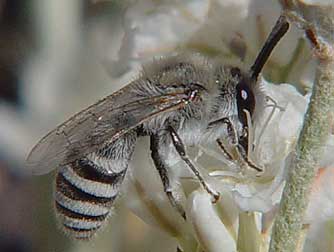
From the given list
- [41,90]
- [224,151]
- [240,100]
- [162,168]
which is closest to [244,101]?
[240,100]

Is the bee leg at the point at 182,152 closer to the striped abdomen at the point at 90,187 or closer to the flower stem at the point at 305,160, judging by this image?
the striped abdomen at the point at 90,187

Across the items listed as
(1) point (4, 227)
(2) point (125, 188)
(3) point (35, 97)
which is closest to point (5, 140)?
(3) point (35, 97)

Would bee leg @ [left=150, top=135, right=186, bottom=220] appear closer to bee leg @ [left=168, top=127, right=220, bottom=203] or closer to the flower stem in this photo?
bee leg @ [left=168, top=127, right=220, bottom=203]

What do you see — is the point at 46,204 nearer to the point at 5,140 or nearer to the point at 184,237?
the point at 5,140

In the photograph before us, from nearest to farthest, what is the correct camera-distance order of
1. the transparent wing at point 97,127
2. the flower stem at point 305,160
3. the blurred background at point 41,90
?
1. the flower stem at point 305,160
2. the transparent wing at point 97,127
3. the blurred background at point 41,90

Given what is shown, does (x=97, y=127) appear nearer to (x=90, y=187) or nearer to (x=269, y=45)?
(x=90, y=187)

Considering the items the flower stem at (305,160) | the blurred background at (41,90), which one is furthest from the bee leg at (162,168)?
the blurred background at (41,90)

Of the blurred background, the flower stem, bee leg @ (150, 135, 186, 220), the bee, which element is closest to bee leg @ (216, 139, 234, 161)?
the bee
